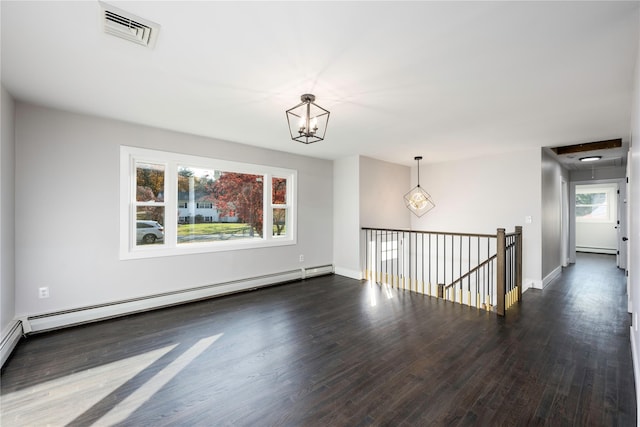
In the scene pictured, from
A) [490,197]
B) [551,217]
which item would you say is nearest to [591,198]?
[551,217]

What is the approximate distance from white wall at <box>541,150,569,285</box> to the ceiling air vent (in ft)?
19.4

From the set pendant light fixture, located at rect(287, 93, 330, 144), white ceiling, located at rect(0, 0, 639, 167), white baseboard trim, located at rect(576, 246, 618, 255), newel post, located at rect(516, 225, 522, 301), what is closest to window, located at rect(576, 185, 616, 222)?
white baseboard trim, located at rect(576, 246, 618, 255)

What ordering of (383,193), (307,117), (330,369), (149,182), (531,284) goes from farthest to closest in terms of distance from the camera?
(383,193) → (531,284) → (149,182) → (307,117) → (330,369)

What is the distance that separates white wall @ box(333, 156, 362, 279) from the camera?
18.5 feet

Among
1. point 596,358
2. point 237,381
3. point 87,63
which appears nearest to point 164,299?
point 237,381

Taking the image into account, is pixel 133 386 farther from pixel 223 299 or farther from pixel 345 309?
pixel 345 309

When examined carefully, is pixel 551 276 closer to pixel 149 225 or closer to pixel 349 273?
pixel 349 273

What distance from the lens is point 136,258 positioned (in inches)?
146

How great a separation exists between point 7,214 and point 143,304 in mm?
1699

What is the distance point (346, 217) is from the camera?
19.2 ft

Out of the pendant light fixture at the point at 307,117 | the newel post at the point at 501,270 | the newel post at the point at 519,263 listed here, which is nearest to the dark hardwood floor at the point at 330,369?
the newel post at the point at 501,270

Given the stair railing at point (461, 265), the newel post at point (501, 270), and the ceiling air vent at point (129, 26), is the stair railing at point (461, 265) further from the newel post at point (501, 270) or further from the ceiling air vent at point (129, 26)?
the ceiling air vent at point (129, 26)

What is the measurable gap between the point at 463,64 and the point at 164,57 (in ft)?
7.55

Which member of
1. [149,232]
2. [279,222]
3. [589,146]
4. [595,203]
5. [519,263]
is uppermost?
[589,146]
